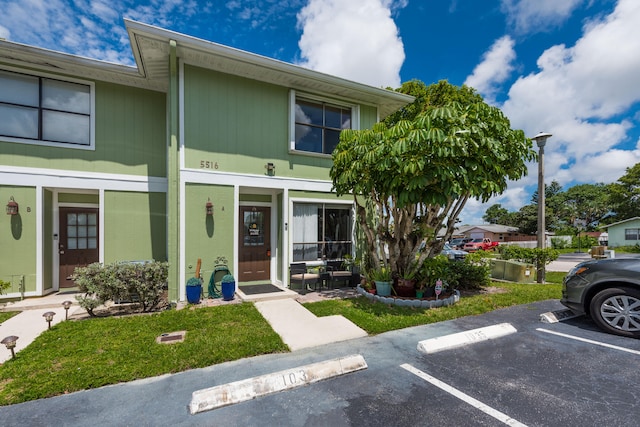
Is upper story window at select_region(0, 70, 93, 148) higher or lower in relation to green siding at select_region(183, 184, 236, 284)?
higher

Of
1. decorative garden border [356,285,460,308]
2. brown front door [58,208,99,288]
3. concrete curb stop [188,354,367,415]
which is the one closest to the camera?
concrete curb stop [188,354,367,415]

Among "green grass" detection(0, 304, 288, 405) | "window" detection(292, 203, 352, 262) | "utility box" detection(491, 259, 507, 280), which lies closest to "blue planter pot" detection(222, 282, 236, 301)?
"green grass" detection(0, 304, 288, 405)

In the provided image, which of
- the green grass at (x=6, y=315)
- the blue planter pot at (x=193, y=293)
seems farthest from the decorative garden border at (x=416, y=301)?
the green grass at (x=6, y=315)

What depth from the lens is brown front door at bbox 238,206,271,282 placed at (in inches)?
304

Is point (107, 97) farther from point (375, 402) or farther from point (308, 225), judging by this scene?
point (375, 402)

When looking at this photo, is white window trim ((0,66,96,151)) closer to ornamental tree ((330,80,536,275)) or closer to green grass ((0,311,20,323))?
green grass ((0,311,20,323))

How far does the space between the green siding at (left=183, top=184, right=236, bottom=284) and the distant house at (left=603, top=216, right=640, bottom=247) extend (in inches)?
1514

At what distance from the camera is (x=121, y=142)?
7.27m

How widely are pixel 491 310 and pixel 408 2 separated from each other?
8908 mm

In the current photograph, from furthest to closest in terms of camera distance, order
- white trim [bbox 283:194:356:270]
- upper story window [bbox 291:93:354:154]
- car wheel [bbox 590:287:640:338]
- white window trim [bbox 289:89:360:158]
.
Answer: upper story window [bbox 291:93:354:154] → white window trim [bbox 289:89:360:158] → white trim [bbox 283:194:356:270] → car wheel [bbox 590:287:640:338]

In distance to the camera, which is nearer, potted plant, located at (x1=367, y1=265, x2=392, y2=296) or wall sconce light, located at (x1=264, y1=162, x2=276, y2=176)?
potted plant, located at (x1=367, y1=265, x2=392, y2=296)

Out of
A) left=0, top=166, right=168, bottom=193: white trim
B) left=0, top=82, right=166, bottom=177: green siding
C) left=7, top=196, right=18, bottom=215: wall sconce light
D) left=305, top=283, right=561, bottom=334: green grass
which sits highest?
left=0, top=82, right=166, bottom=177: green siding

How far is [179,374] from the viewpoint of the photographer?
3350 millimetres

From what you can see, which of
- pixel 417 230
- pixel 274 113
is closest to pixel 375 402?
pixel 417 230
